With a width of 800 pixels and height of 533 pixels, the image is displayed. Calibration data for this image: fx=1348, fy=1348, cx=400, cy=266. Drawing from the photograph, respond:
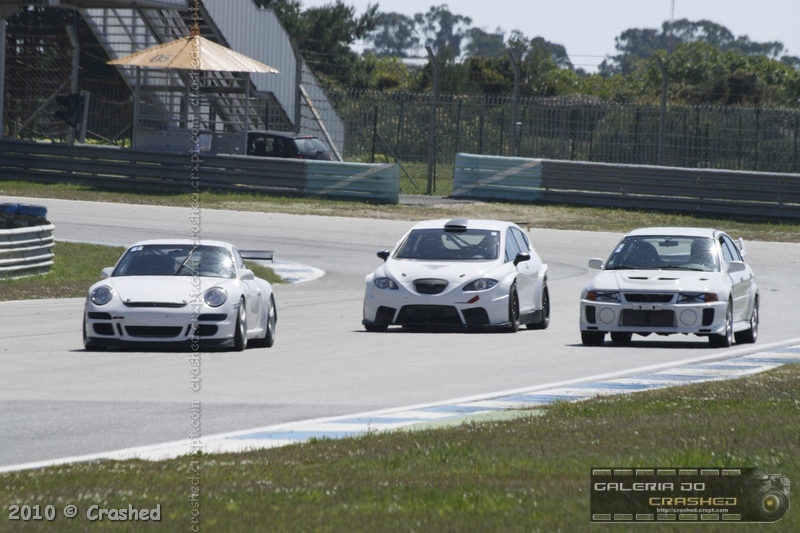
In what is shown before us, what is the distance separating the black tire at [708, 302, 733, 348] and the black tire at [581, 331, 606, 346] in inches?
49.2

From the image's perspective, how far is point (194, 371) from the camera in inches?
466

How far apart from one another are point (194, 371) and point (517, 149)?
2528cm

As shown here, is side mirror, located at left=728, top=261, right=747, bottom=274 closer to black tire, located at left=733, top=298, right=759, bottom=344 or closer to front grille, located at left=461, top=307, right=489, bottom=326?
black tire, located at left=733, top=298, right=759, bottom=344

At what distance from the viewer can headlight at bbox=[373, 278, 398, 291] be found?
51.7ft

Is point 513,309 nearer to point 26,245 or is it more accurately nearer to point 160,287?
point 160,287

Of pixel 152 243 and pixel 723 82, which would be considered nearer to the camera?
pixel 152 243

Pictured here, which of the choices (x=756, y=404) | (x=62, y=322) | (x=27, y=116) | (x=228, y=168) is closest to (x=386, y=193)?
(x=228, y=168)

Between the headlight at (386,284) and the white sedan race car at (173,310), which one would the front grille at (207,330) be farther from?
the headlight at (386,284)

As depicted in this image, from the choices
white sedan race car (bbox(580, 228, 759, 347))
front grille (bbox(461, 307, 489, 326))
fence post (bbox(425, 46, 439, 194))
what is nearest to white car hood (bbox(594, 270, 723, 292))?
white sedan race car (bbox(580, 228, 759, 347))

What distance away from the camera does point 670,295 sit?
14.7 meters

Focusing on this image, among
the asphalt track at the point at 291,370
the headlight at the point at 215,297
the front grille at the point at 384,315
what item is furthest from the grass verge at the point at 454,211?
the headlight at the point at 215,297

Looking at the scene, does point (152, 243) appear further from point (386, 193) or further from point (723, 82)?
point (723, 82)

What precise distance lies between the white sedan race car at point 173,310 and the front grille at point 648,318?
401 cm

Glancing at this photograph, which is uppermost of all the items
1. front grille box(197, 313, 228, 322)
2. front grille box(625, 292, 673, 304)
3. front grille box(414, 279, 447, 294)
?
front grille box(625, 292, 673, 304)
